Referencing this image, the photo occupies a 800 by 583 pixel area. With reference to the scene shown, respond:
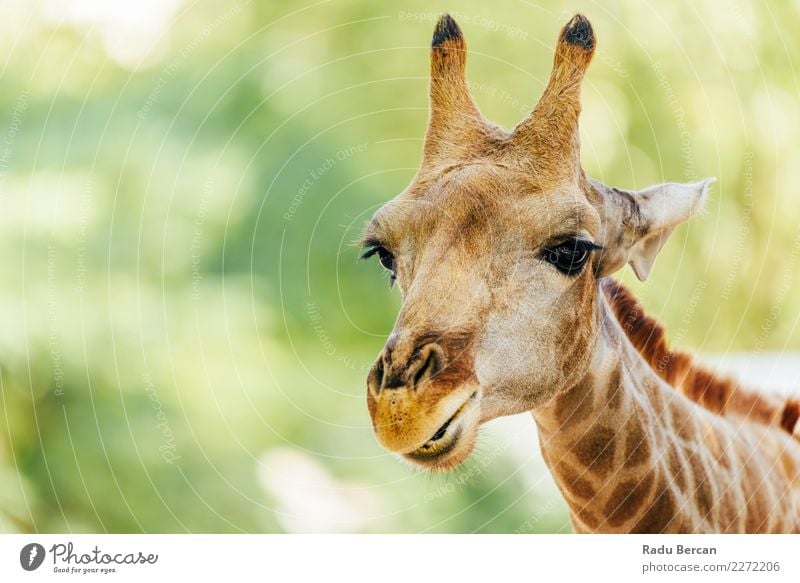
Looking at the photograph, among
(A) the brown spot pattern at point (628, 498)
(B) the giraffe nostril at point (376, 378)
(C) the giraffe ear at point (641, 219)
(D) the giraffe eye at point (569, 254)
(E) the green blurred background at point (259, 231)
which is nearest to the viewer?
(B) the giraffe nostril at point (376, 378)

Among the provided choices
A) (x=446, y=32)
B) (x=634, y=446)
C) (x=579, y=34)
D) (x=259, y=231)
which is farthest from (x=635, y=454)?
(x=259, y=231)

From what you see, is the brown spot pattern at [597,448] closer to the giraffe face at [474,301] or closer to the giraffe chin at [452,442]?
the giraffe face at [474,301]

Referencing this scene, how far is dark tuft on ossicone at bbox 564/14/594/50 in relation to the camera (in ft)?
6.35

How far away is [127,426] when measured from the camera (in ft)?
13.0

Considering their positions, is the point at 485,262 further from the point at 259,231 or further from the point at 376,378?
the point at 259,231

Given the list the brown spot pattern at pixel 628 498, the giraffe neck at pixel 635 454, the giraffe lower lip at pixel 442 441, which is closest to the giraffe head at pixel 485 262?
the giraffe lower lip at pixel 442 441

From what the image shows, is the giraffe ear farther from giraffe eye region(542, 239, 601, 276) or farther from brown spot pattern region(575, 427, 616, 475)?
brown spot pattern region(575, 427, 616, 475)

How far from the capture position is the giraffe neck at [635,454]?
2.12m

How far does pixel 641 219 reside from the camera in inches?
83.4

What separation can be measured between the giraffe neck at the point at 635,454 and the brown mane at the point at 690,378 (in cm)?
7

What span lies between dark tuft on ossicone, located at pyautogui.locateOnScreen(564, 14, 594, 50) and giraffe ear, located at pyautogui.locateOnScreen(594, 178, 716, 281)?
326 mm

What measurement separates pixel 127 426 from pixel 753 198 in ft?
9.76

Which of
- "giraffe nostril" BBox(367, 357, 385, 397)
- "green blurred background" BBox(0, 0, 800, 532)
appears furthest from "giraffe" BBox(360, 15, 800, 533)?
"green blurred background" BBox(0, 0, 800, 532)

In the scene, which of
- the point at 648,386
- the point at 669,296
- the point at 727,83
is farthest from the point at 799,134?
the point at 648,386
